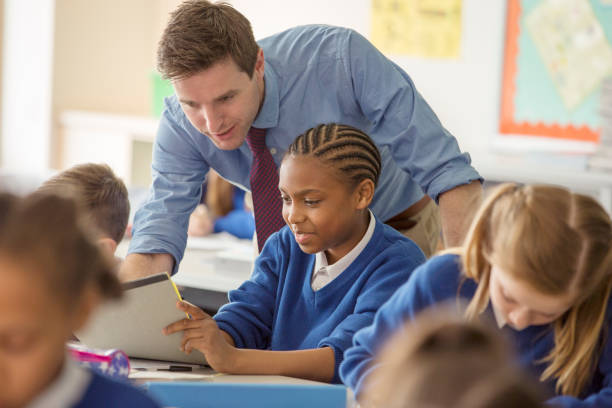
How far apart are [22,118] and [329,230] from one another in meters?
3.16

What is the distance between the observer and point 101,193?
5.82ft

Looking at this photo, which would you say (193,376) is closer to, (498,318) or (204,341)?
(204,341)

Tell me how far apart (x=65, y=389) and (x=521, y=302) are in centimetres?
62

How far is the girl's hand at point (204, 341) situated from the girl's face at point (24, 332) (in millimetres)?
709

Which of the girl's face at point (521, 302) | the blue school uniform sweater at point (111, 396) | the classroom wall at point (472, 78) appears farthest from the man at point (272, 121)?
the classroom wall at point (472, 78)

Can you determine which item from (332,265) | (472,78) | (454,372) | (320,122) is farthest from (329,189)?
(472,78)

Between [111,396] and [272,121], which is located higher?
[272,121]

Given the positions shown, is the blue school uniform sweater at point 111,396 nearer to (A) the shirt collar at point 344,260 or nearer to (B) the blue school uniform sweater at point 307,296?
(B) the blue school uniform sweater at point 307,296

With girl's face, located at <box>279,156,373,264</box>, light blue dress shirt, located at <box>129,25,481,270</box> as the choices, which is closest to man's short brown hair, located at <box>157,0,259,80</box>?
light blue dress shirt, located at <box>129,25,481,270</box>

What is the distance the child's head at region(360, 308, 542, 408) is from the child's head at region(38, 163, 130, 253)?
1191 mm

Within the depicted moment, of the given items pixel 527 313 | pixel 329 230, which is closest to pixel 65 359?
pixel 527 313

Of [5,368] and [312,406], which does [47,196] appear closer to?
[5,368]

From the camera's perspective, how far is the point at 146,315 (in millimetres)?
1437

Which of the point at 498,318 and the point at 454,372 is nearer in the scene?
the point at 454,372
